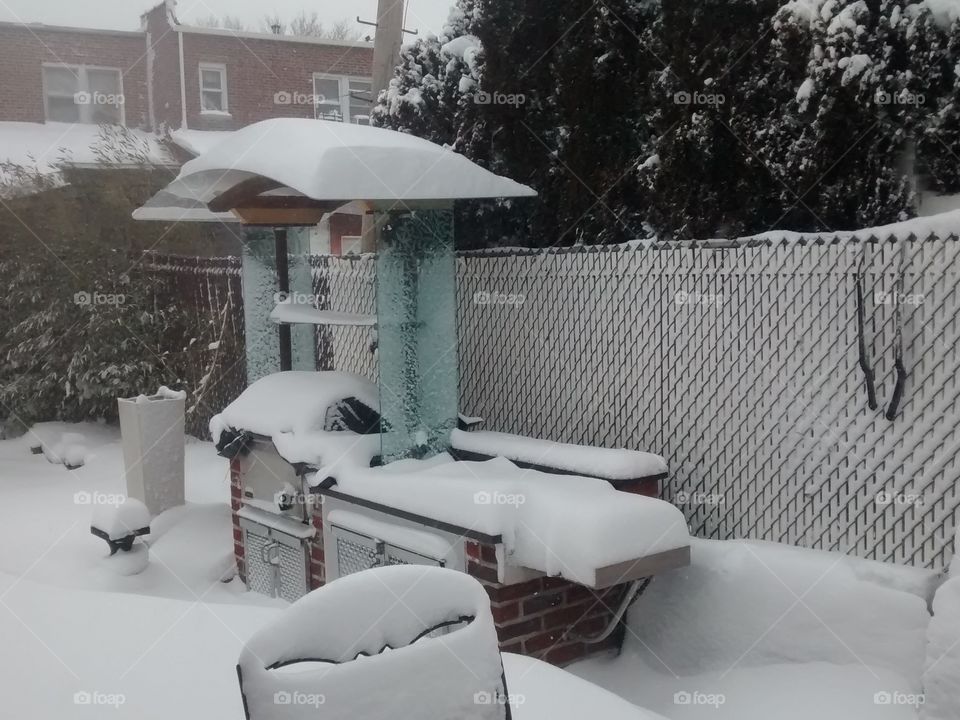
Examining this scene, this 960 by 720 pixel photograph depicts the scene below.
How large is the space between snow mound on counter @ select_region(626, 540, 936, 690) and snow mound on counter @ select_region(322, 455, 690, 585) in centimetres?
41

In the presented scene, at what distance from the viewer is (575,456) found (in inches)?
196

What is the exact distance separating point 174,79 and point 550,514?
17.1m

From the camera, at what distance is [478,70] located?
288 inches

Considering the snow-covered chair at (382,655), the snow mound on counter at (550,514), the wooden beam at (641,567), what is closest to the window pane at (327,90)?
the snow mound on counter at (550,514)

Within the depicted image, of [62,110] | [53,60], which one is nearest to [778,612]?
[62,110]

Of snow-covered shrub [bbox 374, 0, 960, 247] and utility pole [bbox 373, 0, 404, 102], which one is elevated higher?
utility pole [bbox 373, 0, 404, 102]

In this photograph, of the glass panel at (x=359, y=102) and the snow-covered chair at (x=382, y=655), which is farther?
the glass panel at (x=359, y=102)

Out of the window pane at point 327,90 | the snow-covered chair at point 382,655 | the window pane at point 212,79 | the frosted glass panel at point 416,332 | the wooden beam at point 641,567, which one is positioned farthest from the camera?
the window pane at point 327,90

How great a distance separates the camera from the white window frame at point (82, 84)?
18594 millimetres

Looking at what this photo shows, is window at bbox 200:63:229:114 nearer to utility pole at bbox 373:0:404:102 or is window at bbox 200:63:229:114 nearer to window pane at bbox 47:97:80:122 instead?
window pane at bbox 47:97:80:122

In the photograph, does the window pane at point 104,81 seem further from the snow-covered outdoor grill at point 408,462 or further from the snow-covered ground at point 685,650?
the snow-covered ground at point 685,650

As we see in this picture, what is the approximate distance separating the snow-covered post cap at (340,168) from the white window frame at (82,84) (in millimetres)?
14694

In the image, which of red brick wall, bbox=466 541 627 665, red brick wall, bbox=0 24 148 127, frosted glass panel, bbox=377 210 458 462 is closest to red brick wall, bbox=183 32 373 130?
red brick wall, bbox=0 24 148 127

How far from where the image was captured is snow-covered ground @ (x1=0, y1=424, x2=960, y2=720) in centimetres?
337
